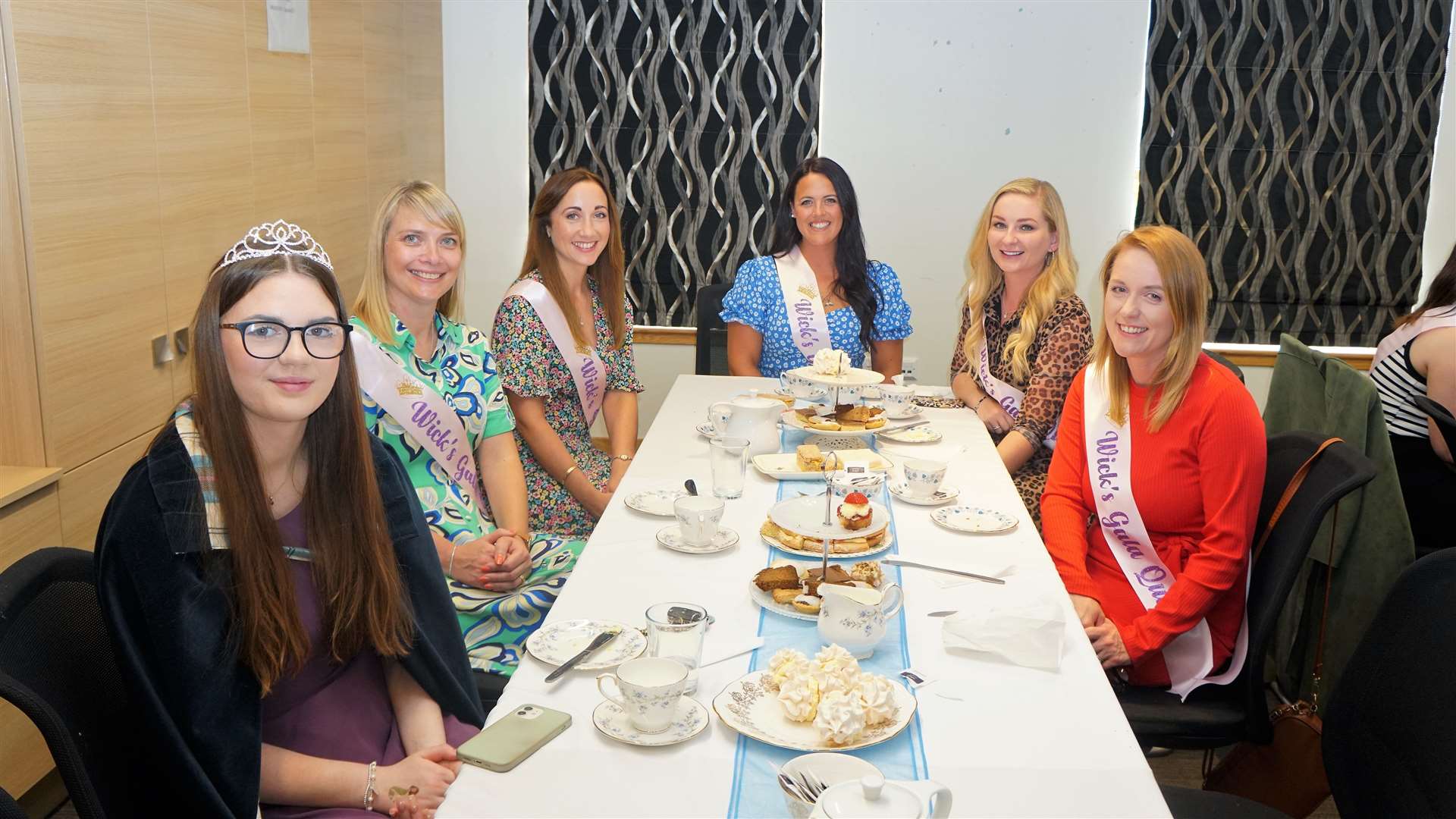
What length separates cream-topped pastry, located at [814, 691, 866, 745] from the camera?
1.24m

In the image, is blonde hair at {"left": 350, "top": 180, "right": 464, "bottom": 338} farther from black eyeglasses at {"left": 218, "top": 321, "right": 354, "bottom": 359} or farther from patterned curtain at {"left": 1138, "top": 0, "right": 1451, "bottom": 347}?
patterned curtain at {"left": 1138, "top": 0, "right": 1451, "bottom": 347}

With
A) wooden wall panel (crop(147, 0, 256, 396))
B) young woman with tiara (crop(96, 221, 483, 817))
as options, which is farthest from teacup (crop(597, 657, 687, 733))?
wooden wall panel (crop(147, 0, 256, 396))

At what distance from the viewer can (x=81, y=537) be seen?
8.62 ft

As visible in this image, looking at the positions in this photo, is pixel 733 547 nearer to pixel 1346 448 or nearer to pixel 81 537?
pixel 1346 448

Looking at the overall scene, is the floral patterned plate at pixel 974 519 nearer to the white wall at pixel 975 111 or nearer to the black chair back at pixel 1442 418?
the black chair back at pixel 1442 418

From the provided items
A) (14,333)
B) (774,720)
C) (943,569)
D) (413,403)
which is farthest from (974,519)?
(14,333)

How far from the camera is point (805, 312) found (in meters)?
3.37

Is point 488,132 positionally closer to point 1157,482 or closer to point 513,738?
point 1157,482

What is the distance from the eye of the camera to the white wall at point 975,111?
4.73 metres

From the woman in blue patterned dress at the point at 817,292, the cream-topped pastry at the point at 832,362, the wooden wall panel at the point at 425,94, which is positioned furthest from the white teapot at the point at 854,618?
the wooden wall panel at the point at 425,94

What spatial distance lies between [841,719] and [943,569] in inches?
25.3

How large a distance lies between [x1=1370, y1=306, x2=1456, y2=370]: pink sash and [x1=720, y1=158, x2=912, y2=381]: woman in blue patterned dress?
1275 mm

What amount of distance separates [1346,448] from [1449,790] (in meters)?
0.73

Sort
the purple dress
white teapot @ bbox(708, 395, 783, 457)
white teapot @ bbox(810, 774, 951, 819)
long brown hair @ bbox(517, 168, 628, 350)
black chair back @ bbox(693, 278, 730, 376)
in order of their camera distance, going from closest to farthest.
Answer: white teapot @ bbox(810, 774, 951, 819), the purple dress, white teapot @ bbox(708, 395, 783, 457), long brown hair @ bbox(517, 168, 628, 350), black chair back @ bbox(693, 278, 730, 376)
